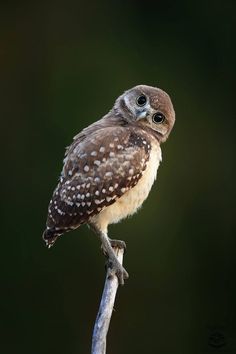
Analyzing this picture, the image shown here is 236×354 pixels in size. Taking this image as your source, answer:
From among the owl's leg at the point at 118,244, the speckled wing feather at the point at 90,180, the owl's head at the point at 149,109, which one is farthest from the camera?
the owl's leg at the point at 118,244

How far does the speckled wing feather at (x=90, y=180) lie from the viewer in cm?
448

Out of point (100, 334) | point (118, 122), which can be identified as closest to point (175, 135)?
point (118, 122)

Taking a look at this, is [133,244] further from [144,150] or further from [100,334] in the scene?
[100,334]

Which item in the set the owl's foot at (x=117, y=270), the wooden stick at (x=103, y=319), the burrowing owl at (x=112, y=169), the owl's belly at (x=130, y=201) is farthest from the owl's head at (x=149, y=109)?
the wooden stick at (x=103, y=319)

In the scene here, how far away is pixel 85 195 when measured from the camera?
448 centimetres

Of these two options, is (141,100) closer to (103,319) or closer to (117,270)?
(117,270)

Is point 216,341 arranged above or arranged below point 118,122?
below

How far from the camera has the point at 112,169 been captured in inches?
179

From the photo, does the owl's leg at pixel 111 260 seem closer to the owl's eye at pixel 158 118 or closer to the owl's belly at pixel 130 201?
the owl's belly at pixel 130 201

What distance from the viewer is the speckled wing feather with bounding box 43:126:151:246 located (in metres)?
4.48

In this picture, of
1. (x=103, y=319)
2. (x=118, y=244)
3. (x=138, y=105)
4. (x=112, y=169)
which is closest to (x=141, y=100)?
(x=138, y=105)

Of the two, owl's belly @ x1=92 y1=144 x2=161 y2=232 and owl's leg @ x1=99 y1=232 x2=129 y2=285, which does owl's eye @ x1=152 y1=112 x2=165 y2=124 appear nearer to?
owl's belly @ x1=92 y1=144 x2=161 y2=232

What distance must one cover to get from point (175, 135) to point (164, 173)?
14.8 inches

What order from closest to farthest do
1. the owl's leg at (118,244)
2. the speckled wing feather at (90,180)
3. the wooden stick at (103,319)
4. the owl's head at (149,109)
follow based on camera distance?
the wooden stick at (103,319) < the speckled wing feather at (90,180) < the owl's head at (149,109) < the owl's leg at (118,244)
